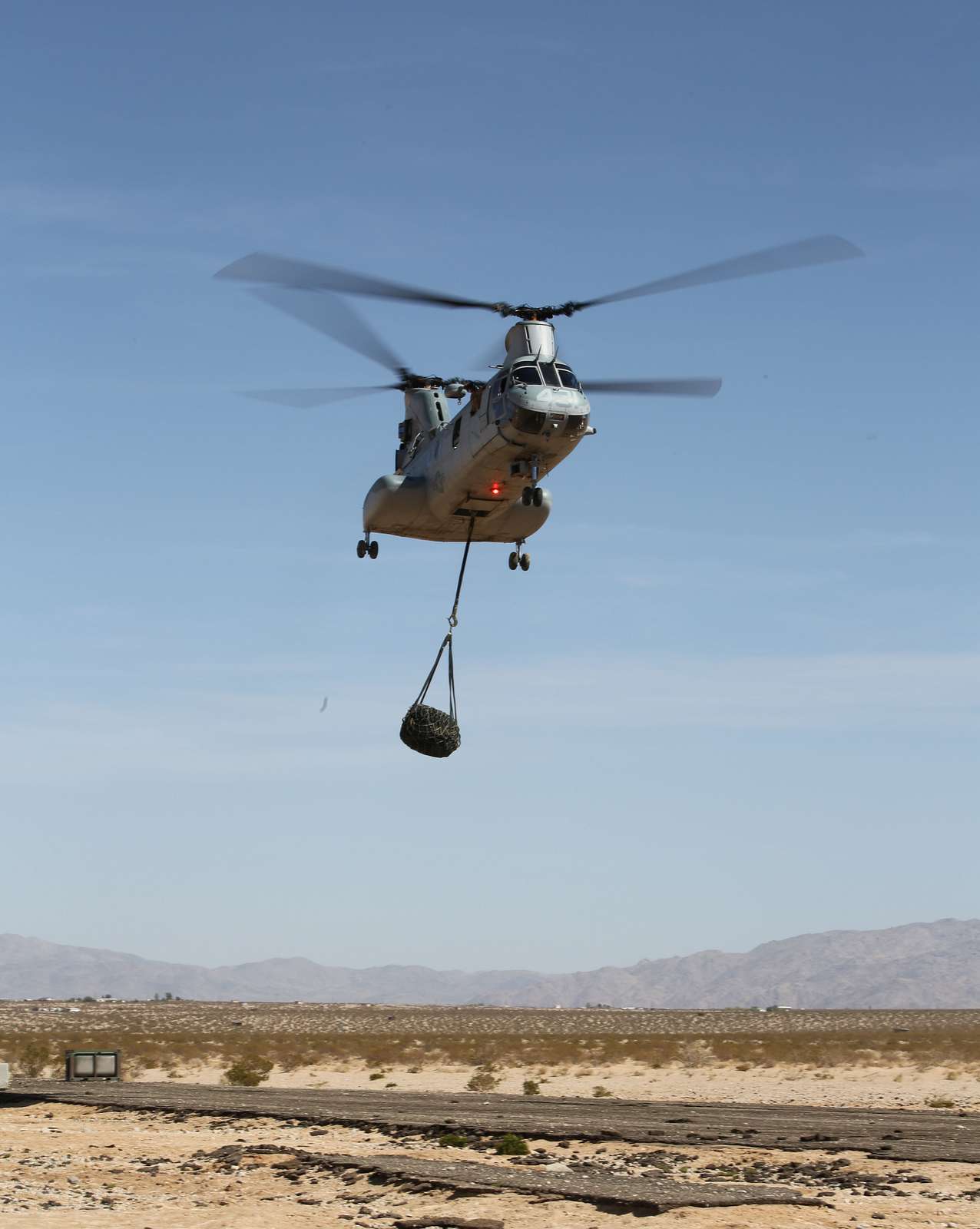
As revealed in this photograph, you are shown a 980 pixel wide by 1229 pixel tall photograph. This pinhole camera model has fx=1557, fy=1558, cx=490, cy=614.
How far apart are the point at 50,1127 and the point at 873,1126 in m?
16.8


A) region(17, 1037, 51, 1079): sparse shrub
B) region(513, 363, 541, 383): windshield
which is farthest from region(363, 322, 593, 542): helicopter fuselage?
region(17, 1037, 51, 1079): sparse shrub

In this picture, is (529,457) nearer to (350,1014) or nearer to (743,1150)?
(743,1150)

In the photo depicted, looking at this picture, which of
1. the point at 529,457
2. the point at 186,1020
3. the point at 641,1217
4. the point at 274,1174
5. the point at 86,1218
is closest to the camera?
the point at 641,1217

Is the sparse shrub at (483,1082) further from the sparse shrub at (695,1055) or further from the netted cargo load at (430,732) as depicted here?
the netted cargo load at (430,732)

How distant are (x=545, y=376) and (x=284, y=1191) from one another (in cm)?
1421

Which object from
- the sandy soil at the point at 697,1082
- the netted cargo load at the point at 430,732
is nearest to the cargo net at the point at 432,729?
the netted cargo load at the point at 430,732

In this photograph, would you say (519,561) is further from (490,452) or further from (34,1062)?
(34,1062)

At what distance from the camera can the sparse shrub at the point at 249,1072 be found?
49.5 metres

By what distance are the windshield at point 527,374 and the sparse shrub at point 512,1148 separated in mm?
13391

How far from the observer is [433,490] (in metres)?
31.9

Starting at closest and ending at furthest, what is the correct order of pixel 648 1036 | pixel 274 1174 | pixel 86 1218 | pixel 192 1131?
pixel 86 1218
pixel 274 1174
pixel 192 1131
pixel 648 1036

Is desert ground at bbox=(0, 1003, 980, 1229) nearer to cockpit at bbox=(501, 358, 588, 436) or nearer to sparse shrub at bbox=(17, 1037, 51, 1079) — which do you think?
sparse shrub at bbox=(17, 1037, 51, 1079)

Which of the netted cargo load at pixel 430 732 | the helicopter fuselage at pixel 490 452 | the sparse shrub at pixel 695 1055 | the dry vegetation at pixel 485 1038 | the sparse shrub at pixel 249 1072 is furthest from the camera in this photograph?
the dry vegetation at pixel 485 1038

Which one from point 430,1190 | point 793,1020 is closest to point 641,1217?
point 430,1190
